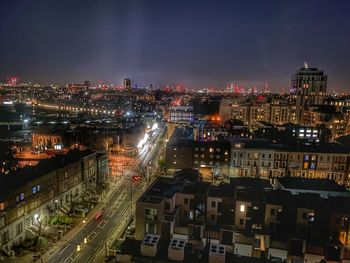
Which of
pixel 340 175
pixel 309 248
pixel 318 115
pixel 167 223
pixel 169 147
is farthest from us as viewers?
pixel 318 115

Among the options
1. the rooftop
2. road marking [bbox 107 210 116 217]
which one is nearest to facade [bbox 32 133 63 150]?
the rooftop

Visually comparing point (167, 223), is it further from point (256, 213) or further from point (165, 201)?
point (256, 213)

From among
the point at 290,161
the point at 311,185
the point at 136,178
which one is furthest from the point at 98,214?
the point at 290,161

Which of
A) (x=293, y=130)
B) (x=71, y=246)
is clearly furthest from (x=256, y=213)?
(x=293, y=130)

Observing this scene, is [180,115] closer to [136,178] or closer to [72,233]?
[136,178]

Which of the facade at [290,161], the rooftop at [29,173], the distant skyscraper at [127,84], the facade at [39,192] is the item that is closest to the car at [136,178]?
the facade at [39,192]

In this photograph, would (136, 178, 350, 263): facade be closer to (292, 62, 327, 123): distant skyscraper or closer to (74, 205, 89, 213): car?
(74, 205, 89, 213): car
